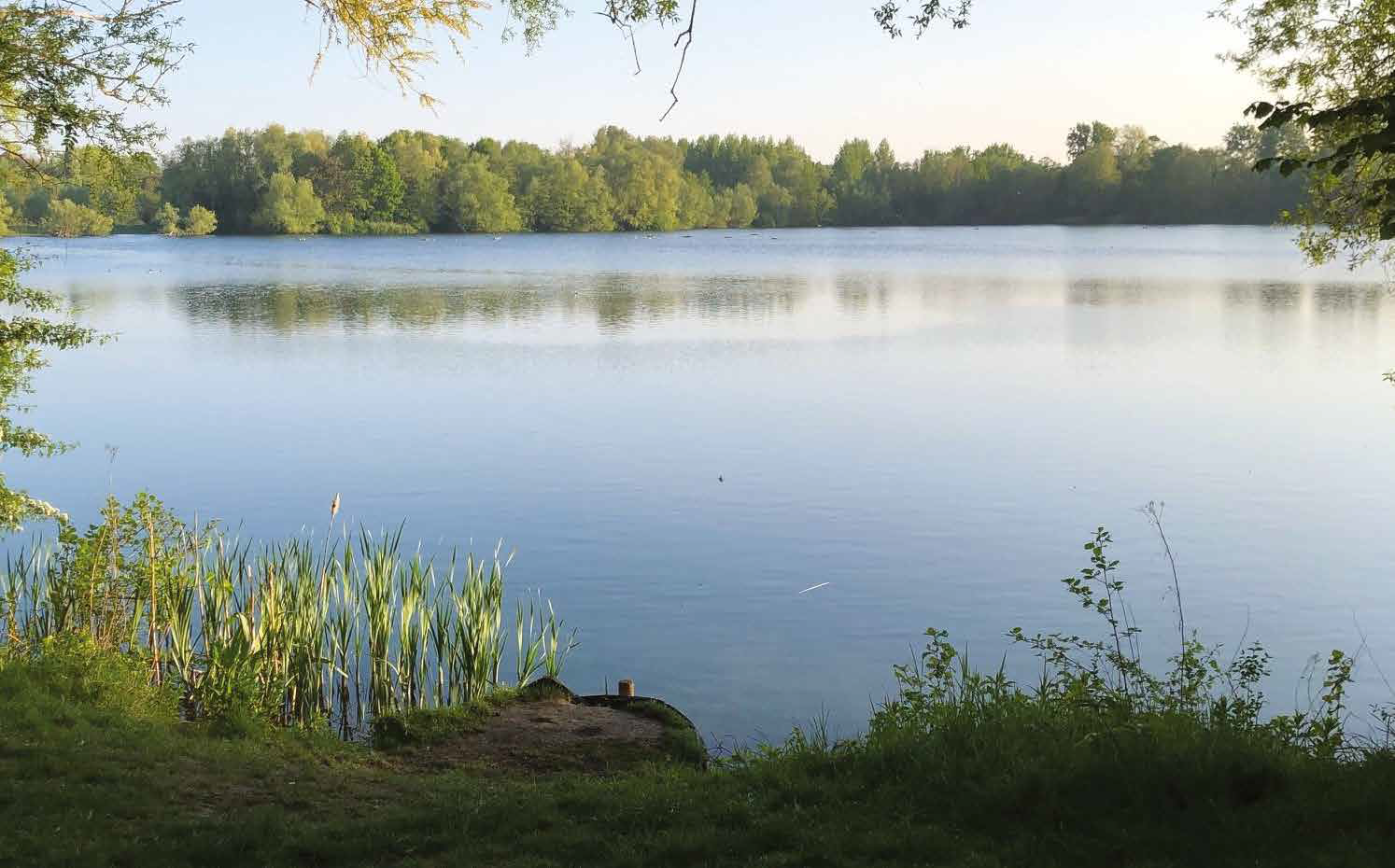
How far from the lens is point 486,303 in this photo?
4775cm

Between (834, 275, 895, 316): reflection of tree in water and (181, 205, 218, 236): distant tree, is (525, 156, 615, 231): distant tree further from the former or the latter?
(834, 275, 895, 316): reflection of tree in water

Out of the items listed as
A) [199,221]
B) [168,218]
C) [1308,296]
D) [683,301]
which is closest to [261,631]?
[683,301]

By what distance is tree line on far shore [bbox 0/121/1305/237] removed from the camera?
381 ft

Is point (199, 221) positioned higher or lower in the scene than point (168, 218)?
lower

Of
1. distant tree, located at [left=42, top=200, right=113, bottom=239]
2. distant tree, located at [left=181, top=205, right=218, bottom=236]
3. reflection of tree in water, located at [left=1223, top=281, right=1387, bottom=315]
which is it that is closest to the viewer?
distant tree, located at [left=42, top=200, right=113, bottom=239]

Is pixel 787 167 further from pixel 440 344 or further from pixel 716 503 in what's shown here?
pixel 716 503

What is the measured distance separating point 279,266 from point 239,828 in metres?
71.5

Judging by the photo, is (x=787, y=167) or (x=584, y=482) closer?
(x=584, y=482)

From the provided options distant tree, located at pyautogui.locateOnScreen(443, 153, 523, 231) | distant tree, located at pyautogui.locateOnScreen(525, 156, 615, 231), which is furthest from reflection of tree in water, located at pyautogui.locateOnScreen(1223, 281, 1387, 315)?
distant tree, located at pyautogui.locateOnScreen(525, 156, 615, 231)

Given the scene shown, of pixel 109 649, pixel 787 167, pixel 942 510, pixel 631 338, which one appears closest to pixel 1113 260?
pixel 631 338

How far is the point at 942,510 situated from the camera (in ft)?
52.4

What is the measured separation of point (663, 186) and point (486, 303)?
9533 cm

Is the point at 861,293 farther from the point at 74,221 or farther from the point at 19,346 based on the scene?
the point at 19,346

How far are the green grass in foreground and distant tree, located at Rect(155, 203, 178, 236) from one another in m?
110
